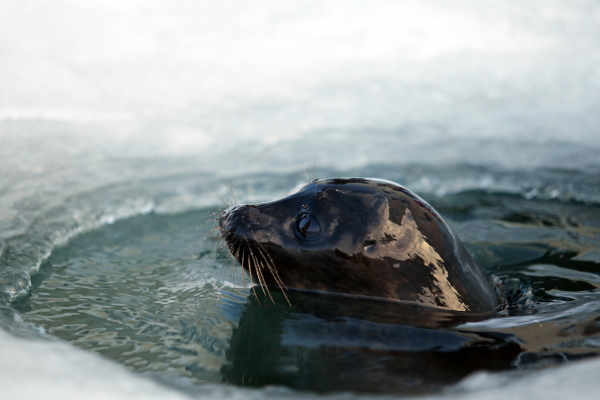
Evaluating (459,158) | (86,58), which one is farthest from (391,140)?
(86,58)

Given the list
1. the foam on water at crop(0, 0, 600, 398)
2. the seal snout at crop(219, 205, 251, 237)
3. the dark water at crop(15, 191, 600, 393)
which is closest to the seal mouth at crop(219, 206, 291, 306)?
A: the seal snout at crop(219, 205, 251, 237)

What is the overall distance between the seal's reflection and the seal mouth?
13cm

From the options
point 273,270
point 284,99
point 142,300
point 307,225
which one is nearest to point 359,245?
point 307,225

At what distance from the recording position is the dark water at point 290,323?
6.79 feet

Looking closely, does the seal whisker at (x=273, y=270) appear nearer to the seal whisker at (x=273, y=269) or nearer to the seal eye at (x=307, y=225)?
the seal whisker at (x=273, y=269)

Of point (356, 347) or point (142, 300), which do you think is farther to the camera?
point (142, 300)

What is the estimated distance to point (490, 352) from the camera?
2.15m

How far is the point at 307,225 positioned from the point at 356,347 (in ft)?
2.19

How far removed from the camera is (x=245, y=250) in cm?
274

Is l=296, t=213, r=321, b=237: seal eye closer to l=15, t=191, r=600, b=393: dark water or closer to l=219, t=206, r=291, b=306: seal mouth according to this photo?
l=219, t=206, r=291, b=306: seal mouth

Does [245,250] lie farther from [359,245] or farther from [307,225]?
[359,245]

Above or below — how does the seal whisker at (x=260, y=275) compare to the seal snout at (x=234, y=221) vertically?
below

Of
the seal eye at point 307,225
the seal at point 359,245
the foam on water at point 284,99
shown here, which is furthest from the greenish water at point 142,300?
the foam on water at point 284,99

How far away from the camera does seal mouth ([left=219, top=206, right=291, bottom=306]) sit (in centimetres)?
271
